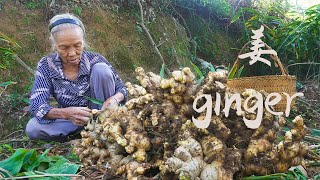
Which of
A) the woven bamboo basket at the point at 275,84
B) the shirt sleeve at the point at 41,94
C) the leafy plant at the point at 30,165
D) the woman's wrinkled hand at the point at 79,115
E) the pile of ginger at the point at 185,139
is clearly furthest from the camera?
the woven bamboo basket at the point at 275,84

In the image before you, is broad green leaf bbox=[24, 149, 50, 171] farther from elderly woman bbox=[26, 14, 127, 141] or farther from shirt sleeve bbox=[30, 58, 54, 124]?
shirt sleeve bbox=[30, 58, 54, 124]

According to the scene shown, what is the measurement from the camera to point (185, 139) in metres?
1.54

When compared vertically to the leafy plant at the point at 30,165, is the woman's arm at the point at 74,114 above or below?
above

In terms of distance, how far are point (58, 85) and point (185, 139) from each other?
4.74ft

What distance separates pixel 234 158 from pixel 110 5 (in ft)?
11.8

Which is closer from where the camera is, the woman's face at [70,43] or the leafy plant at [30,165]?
the leafy plant at [30,165]

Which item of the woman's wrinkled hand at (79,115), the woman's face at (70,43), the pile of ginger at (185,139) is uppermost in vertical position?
the woman's face at (70,43)

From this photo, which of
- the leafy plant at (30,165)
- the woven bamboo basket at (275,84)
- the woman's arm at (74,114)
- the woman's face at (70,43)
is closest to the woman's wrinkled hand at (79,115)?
the woman's arm at (74,114)

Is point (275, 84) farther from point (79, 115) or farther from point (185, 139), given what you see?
point (185, 139)

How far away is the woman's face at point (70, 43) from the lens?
2.47 m

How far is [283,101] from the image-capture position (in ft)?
9.30

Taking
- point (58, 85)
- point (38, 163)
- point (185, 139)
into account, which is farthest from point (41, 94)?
point (185, 139)

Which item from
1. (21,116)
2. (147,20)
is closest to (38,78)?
(21,116)

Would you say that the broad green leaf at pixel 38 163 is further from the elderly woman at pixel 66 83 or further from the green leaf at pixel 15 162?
the elderly woman at pixel 66 83
